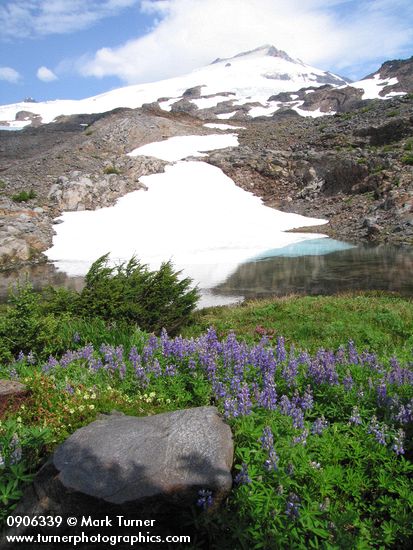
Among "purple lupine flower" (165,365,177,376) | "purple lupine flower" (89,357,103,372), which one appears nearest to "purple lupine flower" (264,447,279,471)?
"purple lupine flower" (165,365,177,376)

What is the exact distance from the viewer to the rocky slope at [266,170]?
35.2 metres

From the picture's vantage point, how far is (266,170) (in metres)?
51.8

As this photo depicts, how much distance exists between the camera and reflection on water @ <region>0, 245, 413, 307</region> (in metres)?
18.3

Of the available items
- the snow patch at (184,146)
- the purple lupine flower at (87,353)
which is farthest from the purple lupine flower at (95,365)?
the snow patch at (184,146)

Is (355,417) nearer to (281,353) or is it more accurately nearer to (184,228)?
(281,353)

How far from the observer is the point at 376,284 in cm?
1834

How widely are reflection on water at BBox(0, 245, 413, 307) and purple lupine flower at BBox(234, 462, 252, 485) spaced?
43.4 feet

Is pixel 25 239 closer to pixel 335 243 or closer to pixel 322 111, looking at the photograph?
pixel 335 243

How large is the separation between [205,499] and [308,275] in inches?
749

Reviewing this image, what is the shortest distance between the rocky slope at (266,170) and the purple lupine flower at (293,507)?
3007cm

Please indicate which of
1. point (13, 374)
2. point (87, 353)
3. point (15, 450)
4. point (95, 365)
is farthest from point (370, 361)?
point (13, 374)

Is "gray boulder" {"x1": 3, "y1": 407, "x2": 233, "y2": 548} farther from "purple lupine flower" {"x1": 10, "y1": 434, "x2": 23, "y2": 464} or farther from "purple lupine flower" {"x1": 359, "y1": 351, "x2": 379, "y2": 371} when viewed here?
"purple lupine flower" {"x1": 359, "y1": 351, "x2": 379, "y2": 371}

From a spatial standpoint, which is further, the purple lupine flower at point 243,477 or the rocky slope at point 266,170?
the rocky slope at point 266,170

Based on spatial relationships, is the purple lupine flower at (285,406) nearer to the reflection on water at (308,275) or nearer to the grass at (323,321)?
the grass at (323,321)
